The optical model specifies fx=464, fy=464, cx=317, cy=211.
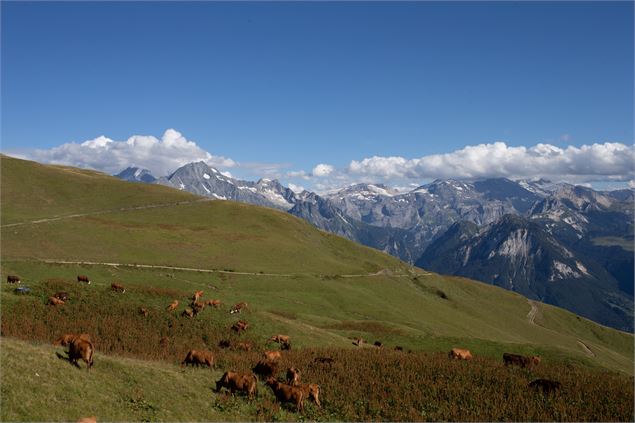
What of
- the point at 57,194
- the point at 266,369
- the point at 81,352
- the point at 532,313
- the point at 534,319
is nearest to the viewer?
the point at 81,352

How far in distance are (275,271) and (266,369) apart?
254ft

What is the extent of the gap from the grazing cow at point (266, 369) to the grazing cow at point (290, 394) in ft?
11.7

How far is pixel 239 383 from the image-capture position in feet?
77.5

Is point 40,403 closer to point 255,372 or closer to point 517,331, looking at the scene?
point 255,372

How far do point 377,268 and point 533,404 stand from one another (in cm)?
11404

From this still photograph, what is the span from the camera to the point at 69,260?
83.9 meters

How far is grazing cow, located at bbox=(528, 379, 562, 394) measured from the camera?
26.9 metres

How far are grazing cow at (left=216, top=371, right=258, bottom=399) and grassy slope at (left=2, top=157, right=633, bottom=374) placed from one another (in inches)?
747

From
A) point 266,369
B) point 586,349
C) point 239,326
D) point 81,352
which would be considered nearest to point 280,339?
point 239,326

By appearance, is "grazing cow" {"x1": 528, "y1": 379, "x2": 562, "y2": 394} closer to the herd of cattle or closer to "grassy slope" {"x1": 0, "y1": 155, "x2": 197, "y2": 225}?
the herd of cattle

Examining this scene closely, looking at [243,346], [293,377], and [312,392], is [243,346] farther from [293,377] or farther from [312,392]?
[312,392]

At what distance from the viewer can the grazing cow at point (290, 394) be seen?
2338 centimetres

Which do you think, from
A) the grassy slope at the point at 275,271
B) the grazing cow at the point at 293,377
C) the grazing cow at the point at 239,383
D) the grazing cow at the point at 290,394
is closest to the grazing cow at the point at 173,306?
the grassy slope at the point at 275,271

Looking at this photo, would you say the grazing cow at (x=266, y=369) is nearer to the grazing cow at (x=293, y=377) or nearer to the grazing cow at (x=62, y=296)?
the grazing cow at (x=293, y=377)
